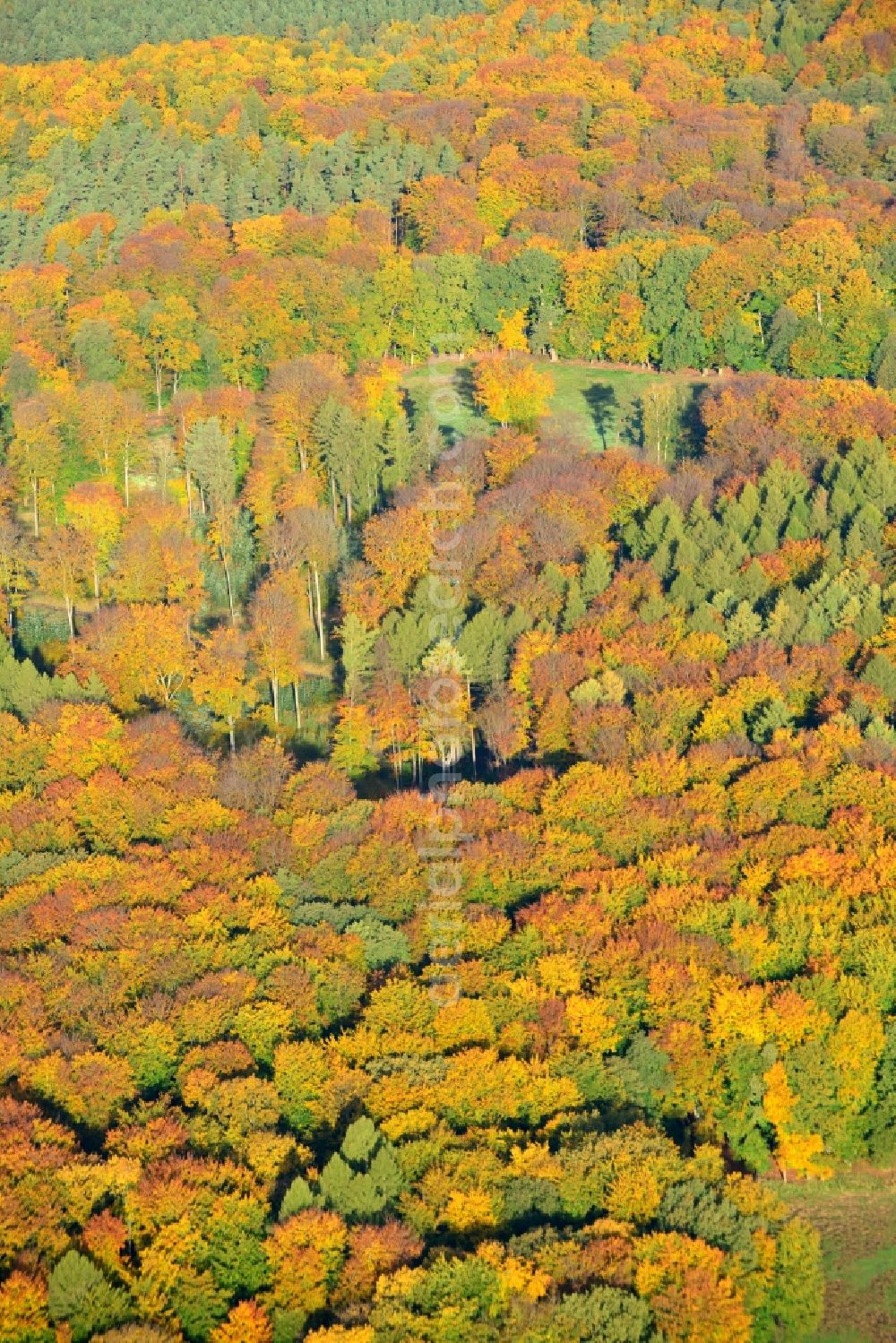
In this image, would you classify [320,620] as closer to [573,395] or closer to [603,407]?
[603,407]

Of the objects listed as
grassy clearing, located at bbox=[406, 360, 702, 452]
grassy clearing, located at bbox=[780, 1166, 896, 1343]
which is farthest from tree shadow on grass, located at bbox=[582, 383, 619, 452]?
grassy clearing, located at bbox=[780, 1166, 896, 1343]

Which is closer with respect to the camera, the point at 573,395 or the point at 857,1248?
the point at 857,1248

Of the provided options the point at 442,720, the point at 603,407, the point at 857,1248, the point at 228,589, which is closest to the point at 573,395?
the point at 603,407

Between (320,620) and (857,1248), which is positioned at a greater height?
(320,620)

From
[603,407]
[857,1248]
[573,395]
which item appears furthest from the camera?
[573,395]

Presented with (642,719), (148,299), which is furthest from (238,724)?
(148,299)
